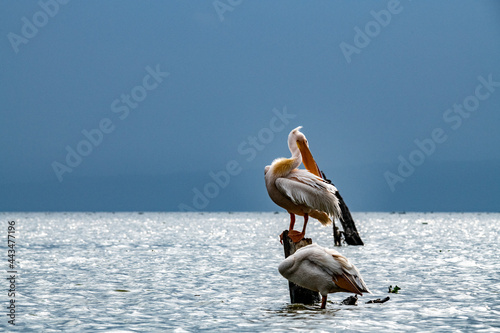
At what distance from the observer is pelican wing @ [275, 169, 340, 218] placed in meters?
9.36

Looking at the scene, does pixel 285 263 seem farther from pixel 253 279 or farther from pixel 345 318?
pixel 253 279

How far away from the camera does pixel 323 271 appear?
849 cm

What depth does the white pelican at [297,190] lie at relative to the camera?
9367 millimetres

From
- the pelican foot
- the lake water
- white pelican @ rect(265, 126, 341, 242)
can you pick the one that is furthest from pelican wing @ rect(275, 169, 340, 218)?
the lake water

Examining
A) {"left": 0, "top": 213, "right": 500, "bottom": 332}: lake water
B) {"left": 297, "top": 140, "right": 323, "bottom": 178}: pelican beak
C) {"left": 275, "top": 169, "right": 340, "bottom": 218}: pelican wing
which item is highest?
{"left": 297, "top": 140, "right": 323, "bottom": 178}: pelican beak

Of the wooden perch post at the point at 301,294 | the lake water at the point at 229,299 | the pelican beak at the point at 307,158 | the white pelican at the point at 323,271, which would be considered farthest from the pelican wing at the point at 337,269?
the pelican beak at the point at 307,158

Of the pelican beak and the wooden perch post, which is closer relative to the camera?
the wooden perch post

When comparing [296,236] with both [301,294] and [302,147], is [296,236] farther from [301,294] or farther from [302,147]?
[302,147]

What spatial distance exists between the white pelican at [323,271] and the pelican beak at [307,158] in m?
1.97

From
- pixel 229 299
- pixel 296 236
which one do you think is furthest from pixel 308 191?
pixel 229 299

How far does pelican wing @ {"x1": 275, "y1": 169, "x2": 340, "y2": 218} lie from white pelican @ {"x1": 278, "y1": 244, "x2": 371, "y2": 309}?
3.24ft

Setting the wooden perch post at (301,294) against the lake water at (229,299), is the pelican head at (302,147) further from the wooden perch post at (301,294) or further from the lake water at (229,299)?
the lake water at (229,299)

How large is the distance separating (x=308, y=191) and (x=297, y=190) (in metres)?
0.18

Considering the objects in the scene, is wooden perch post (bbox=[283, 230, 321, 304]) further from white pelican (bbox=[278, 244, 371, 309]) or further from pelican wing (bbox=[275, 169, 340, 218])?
white pelican (bbox=[278, 244, 371, 309])
